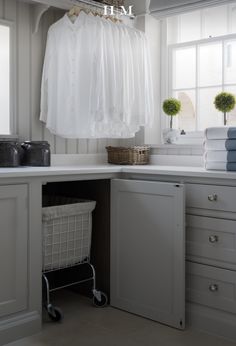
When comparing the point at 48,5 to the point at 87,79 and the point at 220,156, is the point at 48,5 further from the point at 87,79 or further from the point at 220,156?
the point at 220,156

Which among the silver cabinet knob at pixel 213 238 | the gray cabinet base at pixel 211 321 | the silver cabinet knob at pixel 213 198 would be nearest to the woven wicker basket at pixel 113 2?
the silver cabinet knob at pixel 213 198

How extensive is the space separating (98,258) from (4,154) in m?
0.97

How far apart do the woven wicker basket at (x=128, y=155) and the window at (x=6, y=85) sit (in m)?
0.78

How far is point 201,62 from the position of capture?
3508mm

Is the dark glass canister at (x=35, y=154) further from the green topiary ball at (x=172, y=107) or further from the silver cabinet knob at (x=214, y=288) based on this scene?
the silver cabinet knob at (x=214, y=288)

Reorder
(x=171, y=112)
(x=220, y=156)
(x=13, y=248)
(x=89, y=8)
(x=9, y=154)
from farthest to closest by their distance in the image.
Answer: (x=171, y=112) < (x=89, y=8) < (x=9, y=154) < (x=220, y=156) < (x=13, y=248)

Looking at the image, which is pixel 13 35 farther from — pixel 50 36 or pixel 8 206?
pixel 8 206

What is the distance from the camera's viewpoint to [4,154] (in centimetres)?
277

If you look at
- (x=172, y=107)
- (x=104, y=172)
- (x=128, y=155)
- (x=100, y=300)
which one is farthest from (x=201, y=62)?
(x=100, y=300)

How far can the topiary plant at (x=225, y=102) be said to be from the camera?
3.08 meters

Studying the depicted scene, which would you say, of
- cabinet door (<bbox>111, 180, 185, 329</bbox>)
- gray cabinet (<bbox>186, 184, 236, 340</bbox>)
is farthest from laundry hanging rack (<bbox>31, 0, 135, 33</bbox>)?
gray cabinet (<bbox>186, 184, 236, 340</bbox>)

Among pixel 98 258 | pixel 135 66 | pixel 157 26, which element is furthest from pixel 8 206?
pixel 157 26

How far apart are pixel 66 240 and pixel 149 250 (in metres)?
0.53

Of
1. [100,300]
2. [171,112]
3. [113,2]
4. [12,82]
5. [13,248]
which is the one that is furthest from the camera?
[171,112]
